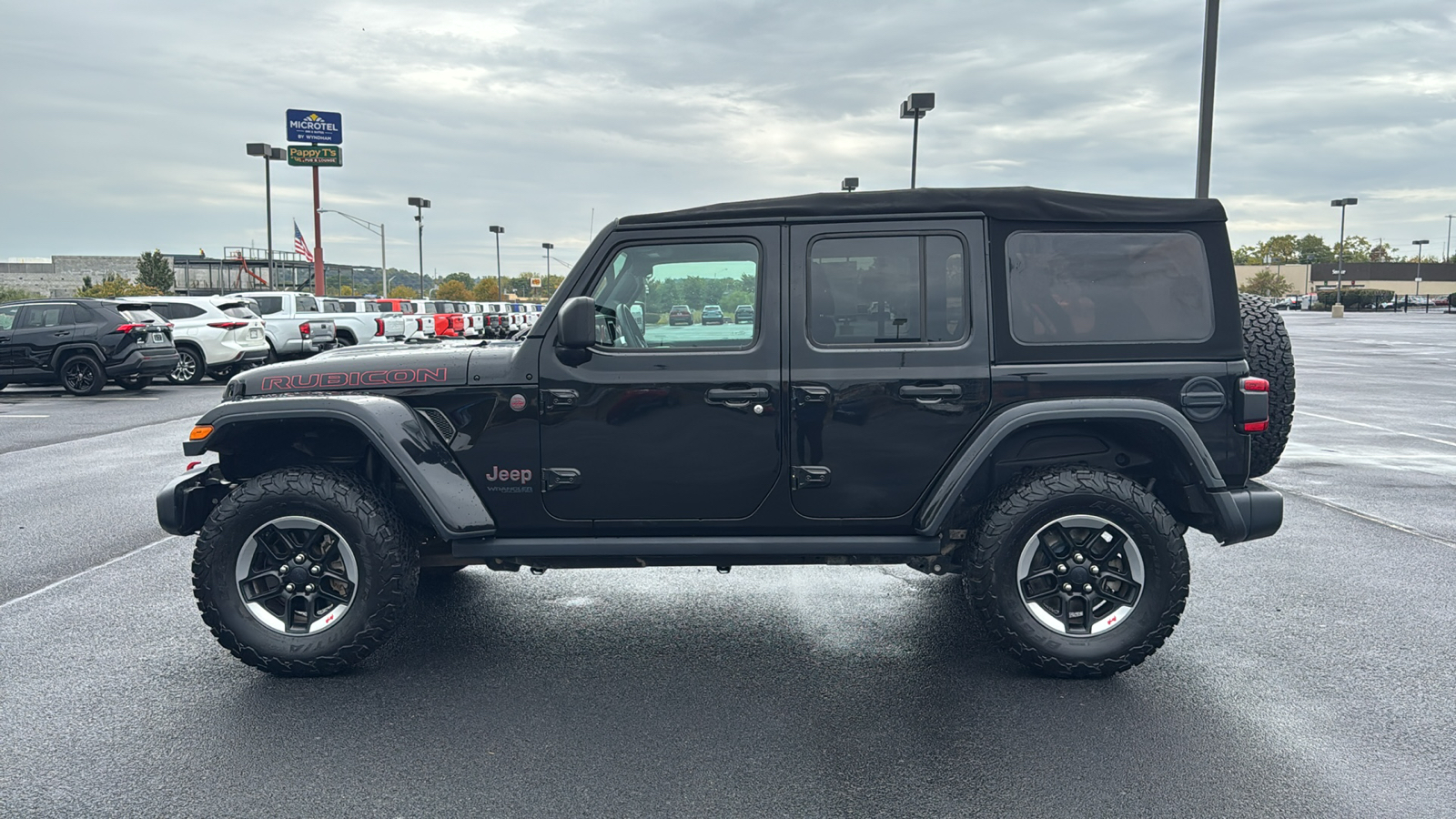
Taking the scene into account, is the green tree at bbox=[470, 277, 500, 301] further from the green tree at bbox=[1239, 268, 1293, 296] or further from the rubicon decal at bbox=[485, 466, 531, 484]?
the rubicon decal at bbox=[485, 466, 531, 484]

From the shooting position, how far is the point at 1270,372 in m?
4.68

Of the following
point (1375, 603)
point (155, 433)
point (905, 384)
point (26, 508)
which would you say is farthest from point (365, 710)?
point (155, 433)

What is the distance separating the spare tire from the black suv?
17399 mm

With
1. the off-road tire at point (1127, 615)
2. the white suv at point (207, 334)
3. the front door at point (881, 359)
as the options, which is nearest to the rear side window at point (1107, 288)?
the front door at point (881, 359)

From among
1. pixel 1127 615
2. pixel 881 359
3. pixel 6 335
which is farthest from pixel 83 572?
pixel 6 335

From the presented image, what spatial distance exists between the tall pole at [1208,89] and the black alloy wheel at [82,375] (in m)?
17.2

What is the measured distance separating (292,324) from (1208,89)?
66.8 ft

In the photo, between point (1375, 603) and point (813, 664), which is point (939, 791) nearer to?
point (813, 664)

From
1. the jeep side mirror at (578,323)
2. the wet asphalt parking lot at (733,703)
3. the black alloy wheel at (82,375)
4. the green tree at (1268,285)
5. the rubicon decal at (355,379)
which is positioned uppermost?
the green tree at (1268,285)

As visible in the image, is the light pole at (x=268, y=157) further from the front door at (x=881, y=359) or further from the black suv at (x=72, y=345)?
the front door at (x=881, y=359)

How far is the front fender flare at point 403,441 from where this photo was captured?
416cm

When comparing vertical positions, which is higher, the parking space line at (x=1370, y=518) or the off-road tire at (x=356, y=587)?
the off-road tire at (x=356, y=587)

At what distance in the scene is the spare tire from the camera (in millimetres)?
4672

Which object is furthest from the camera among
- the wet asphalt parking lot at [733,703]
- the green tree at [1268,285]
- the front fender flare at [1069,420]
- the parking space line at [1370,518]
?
the green tree at [1268,285]
